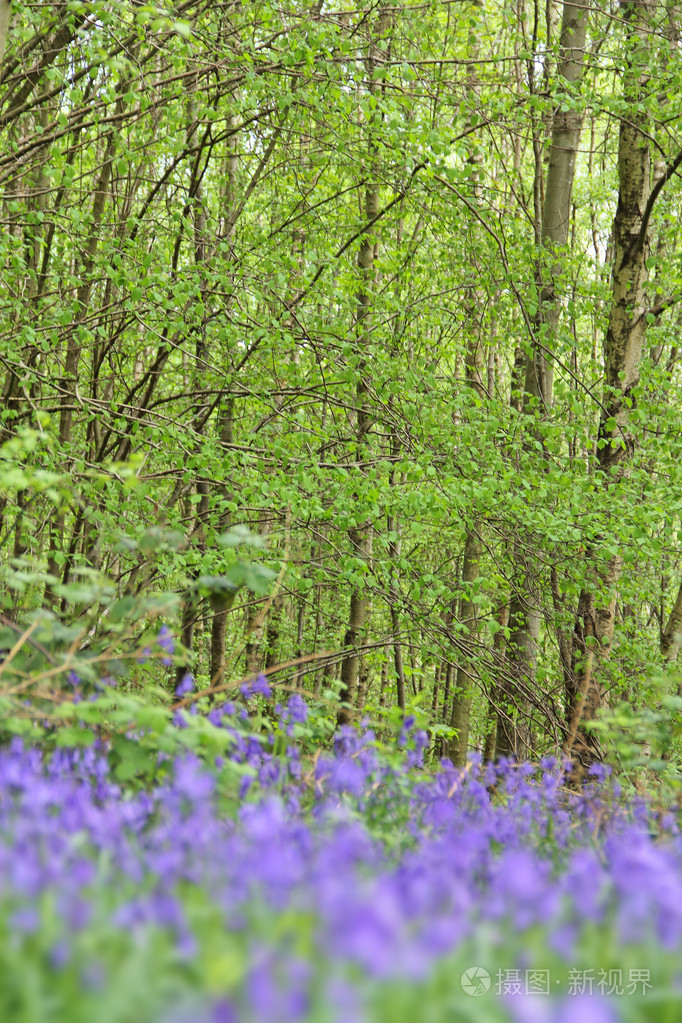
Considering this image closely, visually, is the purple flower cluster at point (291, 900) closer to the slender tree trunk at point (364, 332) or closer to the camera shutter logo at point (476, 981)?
the camera shutter logo at point (476, 981)

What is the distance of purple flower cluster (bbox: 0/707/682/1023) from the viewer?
0.91 meters

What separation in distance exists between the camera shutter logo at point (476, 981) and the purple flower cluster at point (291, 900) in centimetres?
10

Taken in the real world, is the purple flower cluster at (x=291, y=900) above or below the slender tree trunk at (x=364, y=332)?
below

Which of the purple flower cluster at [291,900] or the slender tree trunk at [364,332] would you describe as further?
the slender tree trunk at [364,332]

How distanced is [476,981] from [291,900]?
372mm

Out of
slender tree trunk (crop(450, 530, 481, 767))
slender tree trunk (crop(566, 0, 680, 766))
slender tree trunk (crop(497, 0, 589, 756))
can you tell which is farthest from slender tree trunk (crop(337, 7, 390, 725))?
slender tree trunk (crop(566, 0, 680, 766))

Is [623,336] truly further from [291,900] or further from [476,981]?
[291,900]

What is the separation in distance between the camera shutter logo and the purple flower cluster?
96mm

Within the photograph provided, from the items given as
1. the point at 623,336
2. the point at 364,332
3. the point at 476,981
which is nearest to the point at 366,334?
the point at 364,332

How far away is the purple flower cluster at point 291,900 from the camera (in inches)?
35.9

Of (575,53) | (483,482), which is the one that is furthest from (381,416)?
(575,53)

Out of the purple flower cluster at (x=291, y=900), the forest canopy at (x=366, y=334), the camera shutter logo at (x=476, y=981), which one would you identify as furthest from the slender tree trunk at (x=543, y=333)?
the camera shutter logo at (x=476, y=981)

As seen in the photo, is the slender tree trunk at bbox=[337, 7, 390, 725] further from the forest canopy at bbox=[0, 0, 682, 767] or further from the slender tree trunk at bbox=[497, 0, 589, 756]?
the slender tree trunk at bbox=[497, 0, 589, 756]

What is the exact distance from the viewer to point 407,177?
20.7ft
